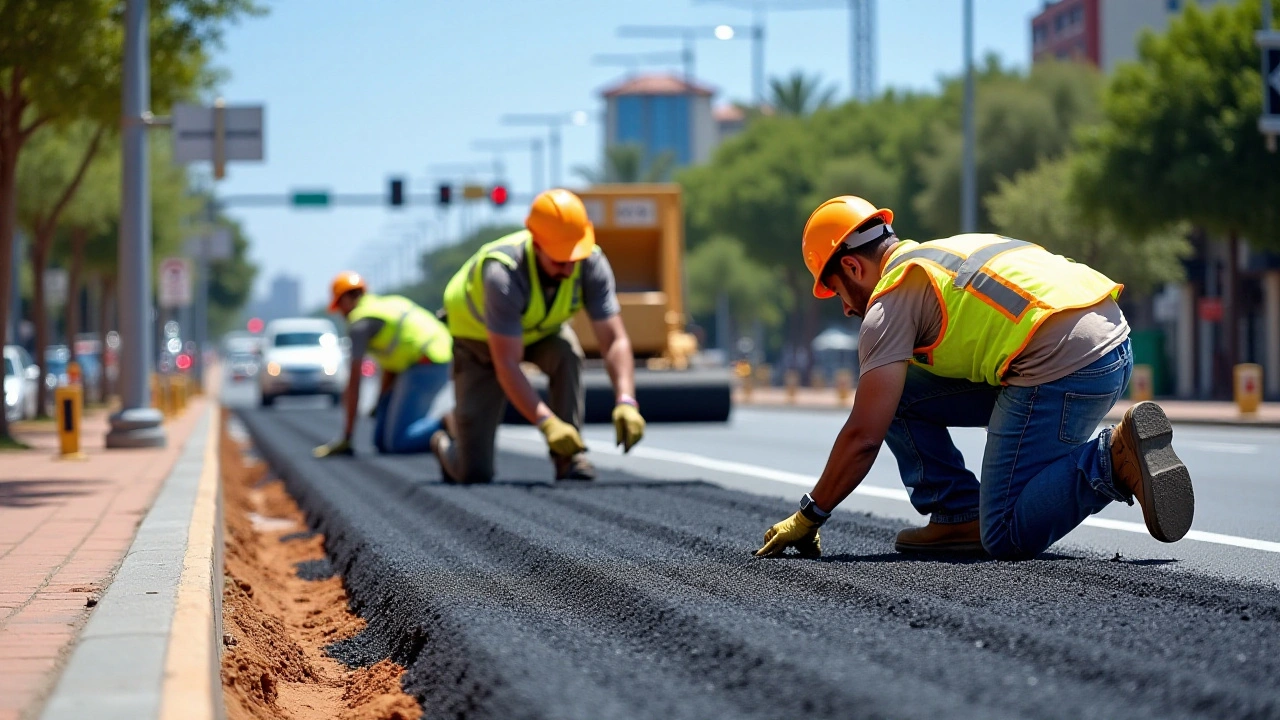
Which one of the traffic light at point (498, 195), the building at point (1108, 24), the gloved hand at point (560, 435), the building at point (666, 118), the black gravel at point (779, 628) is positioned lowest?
the black gravel at point (779, 628)

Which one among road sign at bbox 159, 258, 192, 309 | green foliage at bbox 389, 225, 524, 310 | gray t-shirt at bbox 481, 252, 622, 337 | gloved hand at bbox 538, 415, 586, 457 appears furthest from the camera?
green foliage at bbox 389, 225, 524, 310

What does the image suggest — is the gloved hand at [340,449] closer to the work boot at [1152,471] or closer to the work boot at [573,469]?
the work boot at [573,469]

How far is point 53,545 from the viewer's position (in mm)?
7184

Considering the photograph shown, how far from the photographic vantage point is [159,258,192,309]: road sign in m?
27.5

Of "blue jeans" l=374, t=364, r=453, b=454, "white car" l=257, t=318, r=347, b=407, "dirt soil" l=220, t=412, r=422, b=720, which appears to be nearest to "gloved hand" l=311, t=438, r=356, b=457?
"blue jeans" l=374, t=364, r=453, b=454

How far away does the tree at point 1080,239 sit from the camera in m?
40.8

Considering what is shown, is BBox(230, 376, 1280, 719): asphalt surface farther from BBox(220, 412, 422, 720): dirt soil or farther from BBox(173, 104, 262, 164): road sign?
BBox(173, 104, 262, 164): road sign

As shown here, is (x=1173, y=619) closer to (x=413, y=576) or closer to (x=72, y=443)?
(x=413, y=576)

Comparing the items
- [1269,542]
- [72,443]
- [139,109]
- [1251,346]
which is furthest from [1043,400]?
[1251,346]

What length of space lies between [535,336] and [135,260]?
23.1 feet

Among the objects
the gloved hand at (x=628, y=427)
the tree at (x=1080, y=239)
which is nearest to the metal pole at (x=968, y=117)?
the tree at (x=1080, y=239)

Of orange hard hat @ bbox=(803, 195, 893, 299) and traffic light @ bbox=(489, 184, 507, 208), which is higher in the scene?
traffic light @ bbox=(489, 184, 507, 208)

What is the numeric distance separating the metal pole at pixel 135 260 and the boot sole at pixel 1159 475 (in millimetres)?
11999

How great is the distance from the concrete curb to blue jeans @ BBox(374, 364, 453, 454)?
6.50 metres
